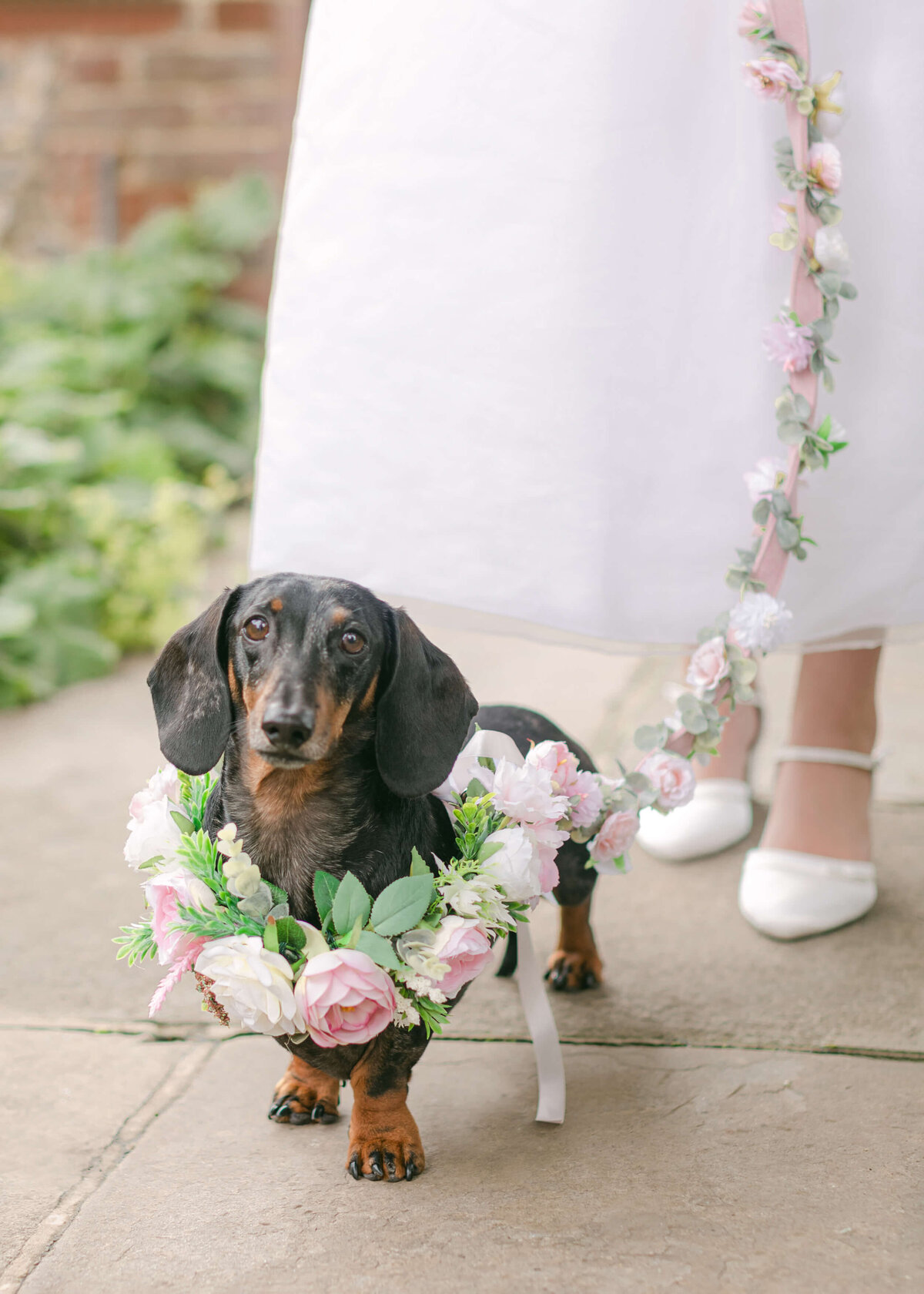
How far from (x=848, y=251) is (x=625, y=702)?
1.80m

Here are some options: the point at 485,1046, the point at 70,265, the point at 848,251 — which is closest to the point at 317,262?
the point at 848,251

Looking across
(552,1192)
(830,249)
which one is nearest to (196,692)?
(552,1192)

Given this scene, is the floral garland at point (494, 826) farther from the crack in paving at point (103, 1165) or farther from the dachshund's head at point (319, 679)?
the crack in paving at point (103, 1165)

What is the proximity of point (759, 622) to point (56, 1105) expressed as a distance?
116 cm

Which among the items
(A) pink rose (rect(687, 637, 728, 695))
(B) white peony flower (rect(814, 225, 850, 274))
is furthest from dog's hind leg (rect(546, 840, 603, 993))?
(B) white peony flower (rect(814, 225, 850, 274))

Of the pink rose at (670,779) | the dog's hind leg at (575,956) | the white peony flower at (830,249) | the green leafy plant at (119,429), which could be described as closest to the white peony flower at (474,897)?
the pink rose at (670,779)

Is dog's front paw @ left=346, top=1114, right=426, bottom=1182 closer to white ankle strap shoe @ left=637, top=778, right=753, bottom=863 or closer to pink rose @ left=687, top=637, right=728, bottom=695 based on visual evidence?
pink rose @ left=687, top=637, right=728, bottom=695

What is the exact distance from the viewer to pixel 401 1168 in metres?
1.41

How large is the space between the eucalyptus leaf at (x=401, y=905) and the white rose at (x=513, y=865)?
83 millimetres

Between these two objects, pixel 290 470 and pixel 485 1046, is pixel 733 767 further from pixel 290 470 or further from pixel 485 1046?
pixel 290 470

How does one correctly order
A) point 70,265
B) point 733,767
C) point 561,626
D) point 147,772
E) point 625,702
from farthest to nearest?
point 70,265
point 625,702
point 147,772
point 733,767
point 561,626

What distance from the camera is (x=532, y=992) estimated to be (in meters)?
1.58

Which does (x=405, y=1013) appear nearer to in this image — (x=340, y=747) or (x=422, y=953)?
(x=422, y=953)

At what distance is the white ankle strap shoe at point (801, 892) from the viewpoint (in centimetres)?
205
